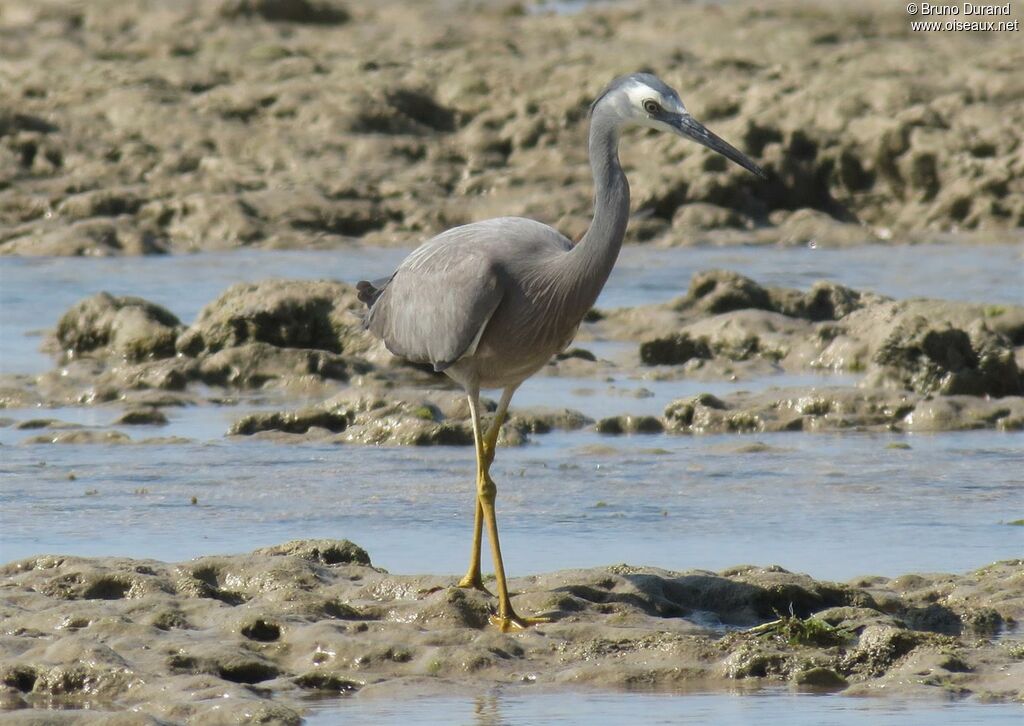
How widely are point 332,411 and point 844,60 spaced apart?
13.5 m

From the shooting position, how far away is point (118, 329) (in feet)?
40.3

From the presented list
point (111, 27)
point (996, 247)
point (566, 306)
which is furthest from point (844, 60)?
point (566, 306)

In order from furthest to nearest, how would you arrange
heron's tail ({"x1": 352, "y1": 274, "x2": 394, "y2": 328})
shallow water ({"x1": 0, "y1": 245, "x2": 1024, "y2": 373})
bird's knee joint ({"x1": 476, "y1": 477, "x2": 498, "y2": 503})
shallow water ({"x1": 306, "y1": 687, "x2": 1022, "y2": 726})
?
1. shallow water ({"x1": 0, "y1": 245, "x2": 1024, "y2": 373})
2. heron's tail ({"x1": 352, "y1": 274, "x2": 394, "y2": 328})
3. bird's knee joint ({"x1": 476, "y1": 477, "x2": 498, "y2": 503})
4. shallow water ({"x1": 306, "y1": 687, "x2": 1022, "y2": 726})

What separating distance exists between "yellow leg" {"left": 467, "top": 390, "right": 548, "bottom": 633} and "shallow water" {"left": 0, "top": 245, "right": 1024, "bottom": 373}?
7.27 m

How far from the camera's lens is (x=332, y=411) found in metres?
10.2

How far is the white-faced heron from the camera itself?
259 inches

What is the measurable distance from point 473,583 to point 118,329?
611 cm

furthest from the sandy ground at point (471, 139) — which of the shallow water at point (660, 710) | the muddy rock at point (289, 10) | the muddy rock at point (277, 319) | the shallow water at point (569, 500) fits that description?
the shallow water at point (660, 710)

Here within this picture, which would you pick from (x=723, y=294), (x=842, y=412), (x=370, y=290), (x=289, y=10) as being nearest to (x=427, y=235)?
(x=723, y=294)

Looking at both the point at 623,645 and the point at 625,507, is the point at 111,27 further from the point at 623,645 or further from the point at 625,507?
the point at 623,645

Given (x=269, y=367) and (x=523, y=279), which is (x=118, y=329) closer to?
(x=269, y=367)

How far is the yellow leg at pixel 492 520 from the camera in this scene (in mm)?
6285

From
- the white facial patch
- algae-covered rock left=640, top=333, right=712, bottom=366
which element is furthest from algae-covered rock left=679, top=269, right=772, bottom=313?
the white facial patch

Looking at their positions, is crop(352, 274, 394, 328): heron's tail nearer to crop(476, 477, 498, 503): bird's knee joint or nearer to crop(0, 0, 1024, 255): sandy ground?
crop(476, 477, 498, 503): bird's knee joint
